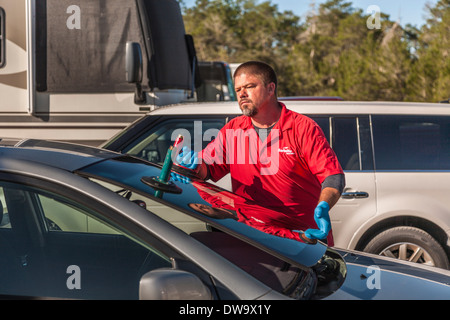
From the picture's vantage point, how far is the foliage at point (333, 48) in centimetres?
3055

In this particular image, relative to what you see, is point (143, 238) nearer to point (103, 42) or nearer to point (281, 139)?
point (281, 139)

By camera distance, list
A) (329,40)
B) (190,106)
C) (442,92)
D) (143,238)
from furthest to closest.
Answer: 1. (329,40)
2. (442,92)
3. (190,106)
4. (143,238)

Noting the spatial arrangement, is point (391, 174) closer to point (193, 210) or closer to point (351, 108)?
point (351, 108)

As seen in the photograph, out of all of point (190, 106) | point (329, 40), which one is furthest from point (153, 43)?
point (329, 40)

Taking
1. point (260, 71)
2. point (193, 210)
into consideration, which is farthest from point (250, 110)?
point (193, 210)

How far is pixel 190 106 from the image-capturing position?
17.5 ft

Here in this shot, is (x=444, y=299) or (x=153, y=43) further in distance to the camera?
(x=153, y=43)

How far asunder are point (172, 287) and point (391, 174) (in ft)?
11.1

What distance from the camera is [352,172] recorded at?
5.10 m

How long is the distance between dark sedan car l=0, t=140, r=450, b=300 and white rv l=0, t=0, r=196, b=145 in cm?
457

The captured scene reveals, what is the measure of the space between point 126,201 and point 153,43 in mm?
5453

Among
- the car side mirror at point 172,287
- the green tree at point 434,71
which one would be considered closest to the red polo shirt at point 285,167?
the car side mirror at point 172,287

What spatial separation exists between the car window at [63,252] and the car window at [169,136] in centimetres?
242

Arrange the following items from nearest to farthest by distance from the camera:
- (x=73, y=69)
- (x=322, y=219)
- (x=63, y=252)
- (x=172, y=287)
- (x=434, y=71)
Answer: (x=172, y=287) → (x=63, y=252) → (x=322, y=219) → (x=73, y=69) → (x=434, y=71)
